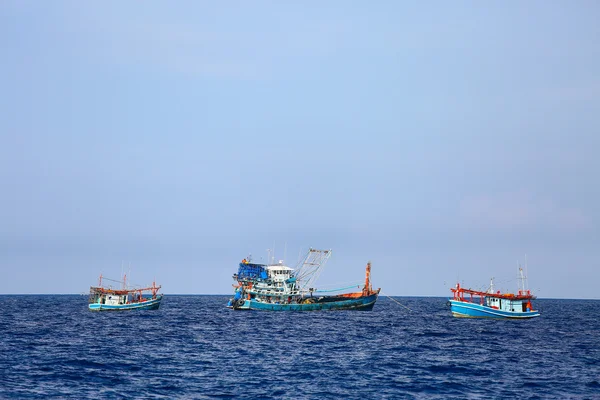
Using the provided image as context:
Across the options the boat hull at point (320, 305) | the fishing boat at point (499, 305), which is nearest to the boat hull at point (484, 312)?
the fishing boat at point (499, 305)

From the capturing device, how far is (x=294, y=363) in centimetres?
5144

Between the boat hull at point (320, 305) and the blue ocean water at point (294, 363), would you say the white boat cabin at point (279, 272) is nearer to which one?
the boat hull at point (320, 305)

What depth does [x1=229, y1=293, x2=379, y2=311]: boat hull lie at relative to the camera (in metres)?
116

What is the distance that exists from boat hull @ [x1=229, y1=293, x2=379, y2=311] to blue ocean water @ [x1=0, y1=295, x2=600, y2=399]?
34.2m

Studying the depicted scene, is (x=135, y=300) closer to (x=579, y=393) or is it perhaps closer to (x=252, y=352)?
(x=252, y=352)

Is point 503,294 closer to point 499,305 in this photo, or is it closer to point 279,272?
point 499,305

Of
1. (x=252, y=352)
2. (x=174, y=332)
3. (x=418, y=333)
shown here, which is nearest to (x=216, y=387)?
(x=252, y=352)

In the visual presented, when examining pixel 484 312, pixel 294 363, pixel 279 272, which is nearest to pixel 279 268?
pixel 279 272

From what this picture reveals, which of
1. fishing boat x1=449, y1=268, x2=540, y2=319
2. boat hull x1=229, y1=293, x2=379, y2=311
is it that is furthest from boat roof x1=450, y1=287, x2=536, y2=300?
boat hull x1=229, y1=293, x2=379, y2=311

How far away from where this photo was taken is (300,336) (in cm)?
7281

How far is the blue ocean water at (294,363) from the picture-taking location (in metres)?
39.8

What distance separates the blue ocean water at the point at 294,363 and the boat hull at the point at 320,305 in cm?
3424

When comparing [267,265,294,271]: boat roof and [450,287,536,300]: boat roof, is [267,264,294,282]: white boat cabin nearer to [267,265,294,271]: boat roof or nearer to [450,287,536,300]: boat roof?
[267,265,294,271]: boat roof

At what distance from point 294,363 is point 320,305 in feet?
224
